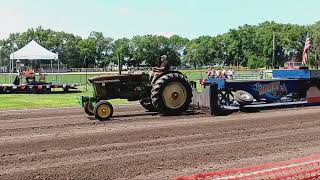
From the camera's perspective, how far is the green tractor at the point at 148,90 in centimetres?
1184

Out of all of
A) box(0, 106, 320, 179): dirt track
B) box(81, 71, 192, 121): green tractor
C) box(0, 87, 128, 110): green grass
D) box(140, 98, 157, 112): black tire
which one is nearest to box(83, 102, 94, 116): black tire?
box(81, 71, 192, 121): green tractor

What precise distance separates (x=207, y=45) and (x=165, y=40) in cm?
2192

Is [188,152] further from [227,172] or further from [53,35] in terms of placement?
[53,35]

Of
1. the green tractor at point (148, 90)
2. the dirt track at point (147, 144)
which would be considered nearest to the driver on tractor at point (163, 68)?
the green tractor at point (148, 90)

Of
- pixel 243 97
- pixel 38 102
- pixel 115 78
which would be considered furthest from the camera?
pixel 38 102

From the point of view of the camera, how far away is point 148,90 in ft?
40.0

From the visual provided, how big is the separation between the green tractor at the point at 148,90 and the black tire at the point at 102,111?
25cm

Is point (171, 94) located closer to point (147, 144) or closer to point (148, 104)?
point (148, 104)

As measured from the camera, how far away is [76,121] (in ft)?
36.5

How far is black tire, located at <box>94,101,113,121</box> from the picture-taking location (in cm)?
1126

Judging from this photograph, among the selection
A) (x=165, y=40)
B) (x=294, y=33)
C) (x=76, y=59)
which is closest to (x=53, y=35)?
(x=76, y=59)

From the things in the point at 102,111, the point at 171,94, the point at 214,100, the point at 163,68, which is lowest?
the point at 102,111

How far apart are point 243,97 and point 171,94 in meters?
2.19

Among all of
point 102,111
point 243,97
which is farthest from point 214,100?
point 102,111
